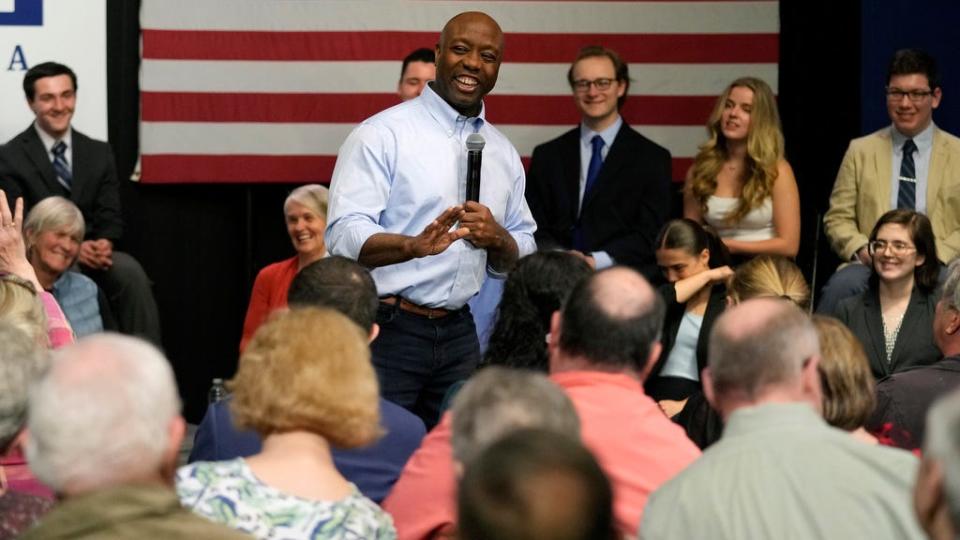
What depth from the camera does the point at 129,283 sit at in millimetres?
6484

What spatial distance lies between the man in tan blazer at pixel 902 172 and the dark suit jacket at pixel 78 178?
275cm

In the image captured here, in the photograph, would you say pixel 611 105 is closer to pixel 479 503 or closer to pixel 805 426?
pixel 805 426

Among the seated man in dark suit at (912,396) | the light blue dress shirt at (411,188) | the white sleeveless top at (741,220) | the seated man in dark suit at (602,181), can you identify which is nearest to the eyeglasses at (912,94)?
the white sleeveless top at (741,220)

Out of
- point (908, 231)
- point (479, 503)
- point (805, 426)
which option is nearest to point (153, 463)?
point (479, 503)

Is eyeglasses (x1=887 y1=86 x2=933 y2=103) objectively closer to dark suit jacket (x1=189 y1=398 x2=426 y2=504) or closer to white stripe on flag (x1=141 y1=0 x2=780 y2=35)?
white stripe on flag (x1=141 y1=0 x2=780 y2=35)

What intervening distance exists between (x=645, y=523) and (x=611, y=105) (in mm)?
3996

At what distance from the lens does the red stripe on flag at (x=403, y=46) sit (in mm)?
6742

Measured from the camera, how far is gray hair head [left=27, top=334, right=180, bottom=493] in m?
2.17

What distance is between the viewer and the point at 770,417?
254cm

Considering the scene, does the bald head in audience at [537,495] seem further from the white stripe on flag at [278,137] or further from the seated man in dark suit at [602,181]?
the white stripe on flag at [278,137]

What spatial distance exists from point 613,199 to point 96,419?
427cm

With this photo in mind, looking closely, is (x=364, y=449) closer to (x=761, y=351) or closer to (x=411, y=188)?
(x=761, y=351)

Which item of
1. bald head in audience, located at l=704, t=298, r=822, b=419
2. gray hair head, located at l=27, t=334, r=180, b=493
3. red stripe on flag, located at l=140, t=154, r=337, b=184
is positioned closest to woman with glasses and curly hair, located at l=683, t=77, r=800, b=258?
red stripe on flag, located at l=140, t=154, r=337, b=184

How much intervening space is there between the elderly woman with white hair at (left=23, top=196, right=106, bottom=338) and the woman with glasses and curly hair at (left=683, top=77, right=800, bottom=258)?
2.27 metres
